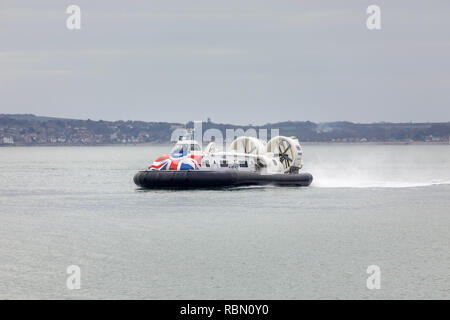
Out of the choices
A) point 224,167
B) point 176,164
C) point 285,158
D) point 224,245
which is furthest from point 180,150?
point 224,245

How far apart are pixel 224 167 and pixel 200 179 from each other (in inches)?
79.9

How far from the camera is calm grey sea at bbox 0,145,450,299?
13.3 meters

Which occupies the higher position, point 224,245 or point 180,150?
point 180,150

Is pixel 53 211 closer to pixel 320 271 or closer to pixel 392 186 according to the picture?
pixel 320 271

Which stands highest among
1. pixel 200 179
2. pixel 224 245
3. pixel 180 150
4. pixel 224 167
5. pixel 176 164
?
pixel 180 150

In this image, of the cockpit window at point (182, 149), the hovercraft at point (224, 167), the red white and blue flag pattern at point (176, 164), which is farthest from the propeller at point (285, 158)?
the red white and blue flag pattern at point (176, 164)

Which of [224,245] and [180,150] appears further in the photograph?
[180,150]

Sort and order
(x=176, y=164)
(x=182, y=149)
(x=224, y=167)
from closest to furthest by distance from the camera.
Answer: (x=176, y=164)
(x=224, y=167)
(x=182, y=149)

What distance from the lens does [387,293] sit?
13.0 metres

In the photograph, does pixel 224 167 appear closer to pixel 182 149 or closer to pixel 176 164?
pixel 182 149

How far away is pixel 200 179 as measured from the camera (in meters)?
29.3

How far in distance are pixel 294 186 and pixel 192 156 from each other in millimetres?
4978

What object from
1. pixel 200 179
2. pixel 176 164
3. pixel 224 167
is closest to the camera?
pixel 200 179

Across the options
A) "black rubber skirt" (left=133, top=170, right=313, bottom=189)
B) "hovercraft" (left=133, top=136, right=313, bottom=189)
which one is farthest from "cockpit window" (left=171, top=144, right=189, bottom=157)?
"black rubber skirt" (left=133, top=170, right=313, bottom=189)
